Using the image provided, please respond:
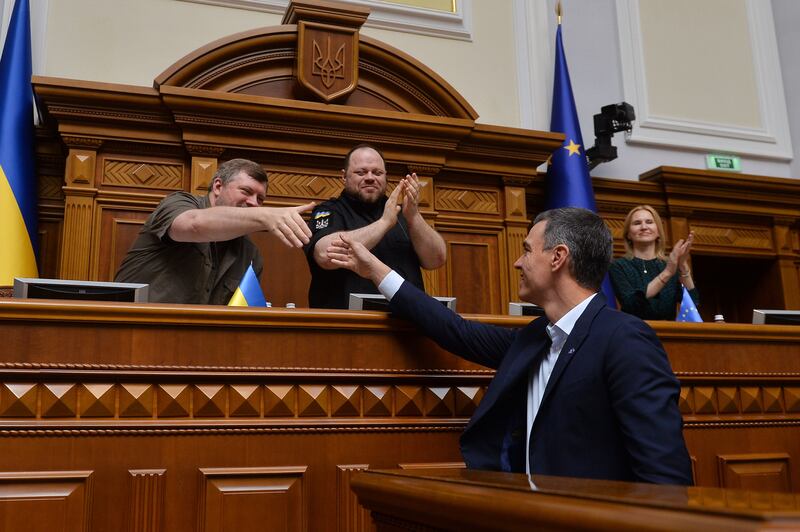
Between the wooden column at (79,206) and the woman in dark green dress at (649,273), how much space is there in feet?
8.32

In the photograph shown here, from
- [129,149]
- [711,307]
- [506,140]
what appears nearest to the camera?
[129,149]

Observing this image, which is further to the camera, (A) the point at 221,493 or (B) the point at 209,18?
(B) the point at 209,18

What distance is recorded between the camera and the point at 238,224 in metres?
2.28

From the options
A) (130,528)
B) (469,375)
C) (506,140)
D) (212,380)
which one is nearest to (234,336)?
(212,380)

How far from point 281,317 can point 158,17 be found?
3323 millimetres

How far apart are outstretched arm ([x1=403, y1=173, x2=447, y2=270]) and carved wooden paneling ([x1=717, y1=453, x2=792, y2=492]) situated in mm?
1160

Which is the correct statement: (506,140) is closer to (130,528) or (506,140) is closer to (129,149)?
(129,149)

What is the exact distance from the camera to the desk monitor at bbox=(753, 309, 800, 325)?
2.51 meters

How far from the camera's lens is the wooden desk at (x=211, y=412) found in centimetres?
168

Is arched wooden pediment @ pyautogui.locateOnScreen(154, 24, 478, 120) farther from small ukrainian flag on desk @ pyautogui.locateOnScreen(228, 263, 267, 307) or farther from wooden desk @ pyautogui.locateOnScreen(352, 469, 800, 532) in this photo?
wooden desk @ pyautogui.locateOnScreen(352, 469, 800, 532)

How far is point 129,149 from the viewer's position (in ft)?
13.1

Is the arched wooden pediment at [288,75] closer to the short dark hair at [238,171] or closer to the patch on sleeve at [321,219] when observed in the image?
the short dark hair at [238,171]

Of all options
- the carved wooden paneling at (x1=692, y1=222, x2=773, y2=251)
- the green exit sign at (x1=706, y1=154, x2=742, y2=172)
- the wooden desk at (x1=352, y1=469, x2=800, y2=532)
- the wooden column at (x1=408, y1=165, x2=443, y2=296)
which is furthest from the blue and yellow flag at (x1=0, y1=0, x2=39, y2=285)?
the green exit sign at (x1=706, y1=154, x2=742, y2=172)

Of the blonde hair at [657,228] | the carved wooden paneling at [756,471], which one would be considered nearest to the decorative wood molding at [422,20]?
the blonde hair at [657,228]
